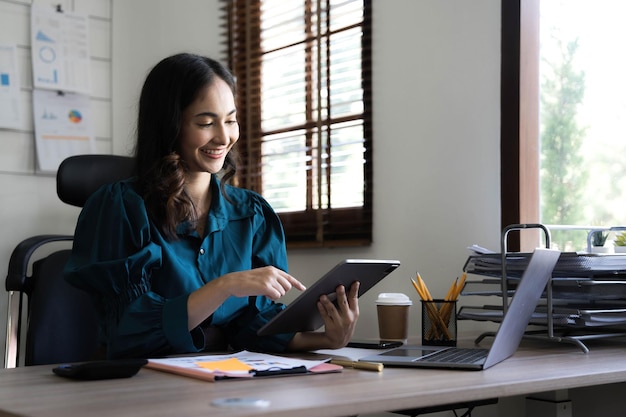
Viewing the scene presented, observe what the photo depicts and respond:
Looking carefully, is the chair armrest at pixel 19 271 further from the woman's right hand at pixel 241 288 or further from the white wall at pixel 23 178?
the woman's right hand at pixel 241 288

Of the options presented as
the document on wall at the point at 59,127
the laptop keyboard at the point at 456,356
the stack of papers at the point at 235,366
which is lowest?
the laptop keyboard at the point at 456,356

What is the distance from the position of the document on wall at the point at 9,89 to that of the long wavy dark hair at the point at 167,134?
1193 mm

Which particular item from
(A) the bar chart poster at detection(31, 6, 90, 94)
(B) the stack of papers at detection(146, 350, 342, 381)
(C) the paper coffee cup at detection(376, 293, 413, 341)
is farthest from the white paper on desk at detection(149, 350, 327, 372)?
(A) the bar chart poster at detection(31, 6, 90, 94)

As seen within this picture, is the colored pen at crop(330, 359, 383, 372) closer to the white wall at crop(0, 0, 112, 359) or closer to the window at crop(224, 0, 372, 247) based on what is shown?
the window at crop(224, 0, 372, 247)

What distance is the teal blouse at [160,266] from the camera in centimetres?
154

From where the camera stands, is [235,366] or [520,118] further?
[520,118]

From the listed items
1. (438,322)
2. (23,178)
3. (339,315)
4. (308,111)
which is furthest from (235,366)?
(23,178)

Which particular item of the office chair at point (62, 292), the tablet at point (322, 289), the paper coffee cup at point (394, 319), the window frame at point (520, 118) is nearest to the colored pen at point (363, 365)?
the tablet at point (322, 289)

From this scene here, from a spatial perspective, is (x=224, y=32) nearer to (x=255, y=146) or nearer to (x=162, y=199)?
(x=255, y=146)

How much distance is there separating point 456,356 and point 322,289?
0.27m

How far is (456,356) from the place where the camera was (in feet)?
4.65

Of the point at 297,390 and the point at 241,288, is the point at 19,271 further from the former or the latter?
the point at 297,390

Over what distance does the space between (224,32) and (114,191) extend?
165 cm

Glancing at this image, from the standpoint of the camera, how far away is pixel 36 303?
2.28 meters
